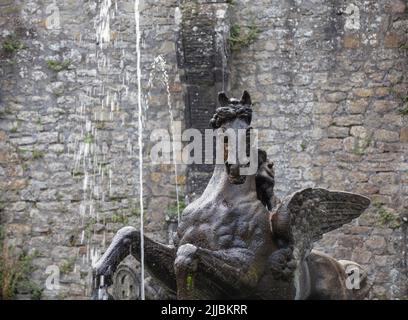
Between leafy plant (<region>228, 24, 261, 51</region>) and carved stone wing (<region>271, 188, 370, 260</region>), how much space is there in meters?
5.29

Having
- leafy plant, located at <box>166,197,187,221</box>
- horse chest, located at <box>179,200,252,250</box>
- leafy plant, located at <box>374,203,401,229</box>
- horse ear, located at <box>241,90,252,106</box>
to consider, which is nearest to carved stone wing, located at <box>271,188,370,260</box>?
horse chest, located at <box>179,200,252,250</box>

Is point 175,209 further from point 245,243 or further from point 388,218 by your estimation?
point 245,243

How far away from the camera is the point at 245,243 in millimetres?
6109

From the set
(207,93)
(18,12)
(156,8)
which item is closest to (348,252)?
(207,93)

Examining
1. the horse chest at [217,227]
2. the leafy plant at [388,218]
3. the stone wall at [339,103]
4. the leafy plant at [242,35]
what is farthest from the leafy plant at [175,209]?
the horse chest at [217,227]

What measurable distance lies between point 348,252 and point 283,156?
115 cm

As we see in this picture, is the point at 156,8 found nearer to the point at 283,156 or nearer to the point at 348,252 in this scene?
the point at 283,156

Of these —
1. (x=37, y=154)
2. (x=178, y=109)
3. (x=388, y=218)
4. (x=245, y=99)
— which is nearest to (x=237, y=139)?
(x=245, y=99)

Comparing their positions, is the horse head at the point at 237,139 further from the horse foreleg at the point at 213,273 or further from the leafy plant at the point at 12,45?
the leafy plant at the point at 12,45

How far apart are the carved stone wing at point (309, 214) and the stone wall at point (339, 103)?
15.5ft

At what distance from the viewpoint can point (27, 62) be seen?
1207 cm

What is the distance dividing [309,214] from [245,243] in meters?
0.46

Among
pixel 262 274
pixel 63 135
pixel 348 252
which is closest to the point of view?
pixel 262 274

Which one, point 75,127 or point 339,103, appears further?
point 75,127
